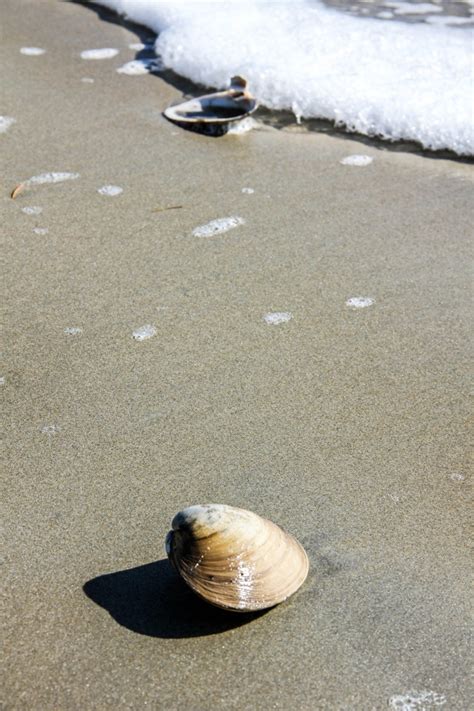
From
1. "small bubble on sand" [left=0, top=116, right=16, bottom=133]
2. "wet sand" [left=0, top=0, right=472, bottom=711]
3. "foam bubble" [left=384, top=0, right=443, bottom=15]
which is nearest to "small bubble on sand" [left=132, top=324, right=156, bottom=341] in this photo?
"wet sand" [left=0, top=0, right=472, bottom=711]

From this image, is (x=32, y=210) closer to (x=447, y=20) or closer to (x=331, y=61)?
(x=331, y=61)

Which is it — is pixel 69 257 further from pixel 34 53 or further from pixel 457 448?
pixel 34 53

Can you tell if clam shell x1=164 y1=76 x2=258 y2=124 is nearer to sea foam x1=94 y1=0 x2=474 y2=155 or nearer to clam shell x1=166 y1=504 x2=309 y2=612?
sea foam x1=94 y1=0 x2=474 y2=155

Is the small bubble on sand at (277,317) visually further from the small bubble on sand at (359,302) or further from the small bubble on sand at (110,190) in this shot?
the small bubble on sand at (110,190)

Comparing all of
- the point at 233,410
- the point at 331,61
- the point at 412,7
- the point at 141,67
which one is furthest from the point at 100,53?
the point at 233,410

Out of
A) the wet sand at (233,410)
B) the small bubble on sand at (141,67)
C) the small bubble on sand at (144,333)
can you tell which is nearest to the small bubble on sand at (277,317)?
the wet sand at (233,410)

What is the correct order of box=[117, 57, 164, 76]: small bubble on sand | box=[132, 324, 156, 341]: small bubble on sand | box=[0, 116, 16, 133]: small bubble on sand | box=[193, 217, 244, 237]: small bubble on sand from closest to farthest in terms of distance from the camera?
box=[132, 324, 156, 341]: small bubble on sand < box=[193, 217, 244, 237]: small bubble on sand < box=[0, 116, 16, 133]: small bubble on sand < box=[117, 57, 164, 76]: small bubble on sand

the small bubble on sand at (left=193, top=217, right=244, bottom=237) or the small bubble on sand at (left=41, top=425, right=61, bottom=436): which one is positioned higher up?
the small bubble on sand at (left=193, top=217, right=244, bottom=237)
